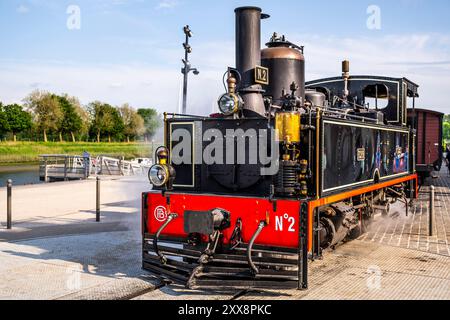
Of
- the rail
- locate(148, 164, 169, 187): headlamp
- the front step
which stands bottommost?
the front step

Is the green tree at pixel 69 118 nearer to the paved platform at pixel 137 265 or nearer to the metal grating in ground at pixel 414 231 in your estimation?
the paved platform at pixel 137 265

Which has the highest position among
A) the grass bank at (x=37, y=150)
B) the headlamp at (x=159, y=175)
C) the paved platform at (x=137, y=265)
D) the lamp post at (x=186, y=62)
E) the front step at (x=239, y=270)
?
the lamp post at (x=186, y=62)

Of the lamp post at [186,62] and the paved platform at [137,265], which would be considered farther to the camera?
the lamp post at [186,62]

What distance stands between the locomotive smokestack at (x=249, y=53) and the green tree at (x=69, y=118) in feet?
183

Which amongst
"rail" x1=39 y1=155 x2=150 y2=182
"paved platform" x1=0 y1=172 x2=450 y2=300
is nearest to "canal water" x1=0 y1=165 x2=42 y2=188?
"rail" x1=39 y1=155 x2=150 y2=182

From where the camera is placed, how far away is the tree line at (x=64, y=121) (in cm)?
5659

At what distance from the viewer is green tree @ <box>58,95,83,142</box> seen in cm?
6020

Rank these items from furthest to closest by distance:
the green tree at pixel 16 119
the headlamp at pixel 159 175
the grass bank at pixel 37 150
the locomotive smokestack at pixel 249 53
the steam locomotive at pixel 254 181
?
the green tree at pixel 16 119 → the grass bank at pixel 37 150 → the locomotive smokestack at pixel 249 53 → the headlamp at pixel 159 175 → the steam locomotive at pixel 254 181

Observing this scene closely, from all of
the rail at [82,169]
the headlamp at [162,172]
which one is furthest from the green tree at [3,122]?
the headlamp at [162,172]

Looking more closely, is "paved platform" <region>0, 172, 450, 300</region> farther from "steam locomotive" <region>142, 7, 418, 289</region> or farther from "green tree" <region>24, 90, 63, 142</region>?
"green tree" <region>24, 90, 63, 142</region>

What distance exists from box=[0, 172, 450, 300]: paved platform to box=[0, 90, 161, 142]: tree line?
4110 centimetres

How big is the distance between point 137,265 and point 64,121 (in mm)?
56966

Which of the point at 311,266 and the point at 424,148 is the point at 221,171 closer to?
the point at 311,266
